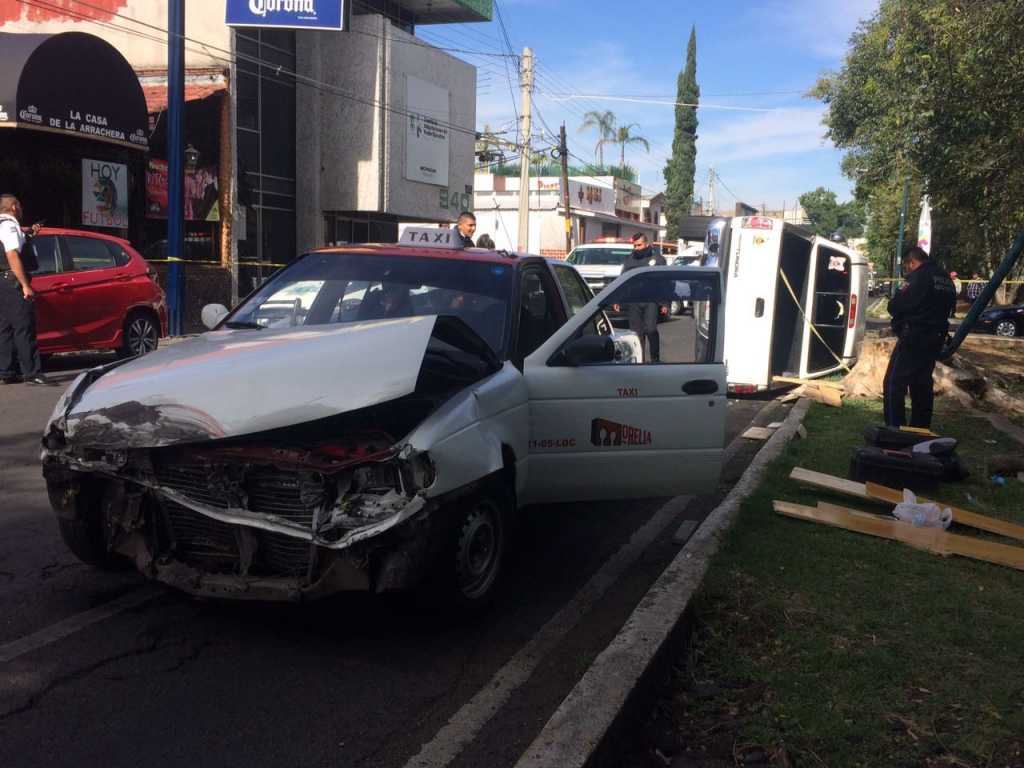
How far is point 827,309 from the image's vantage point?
12750mm

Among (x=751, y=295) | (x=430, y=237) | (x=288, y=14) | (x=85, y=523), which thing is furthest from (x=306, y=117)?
(x=85, y=523)

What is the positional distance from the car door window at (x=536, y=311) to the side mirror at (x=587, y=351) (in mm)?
276

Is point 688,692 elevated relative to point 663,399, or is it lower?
lower

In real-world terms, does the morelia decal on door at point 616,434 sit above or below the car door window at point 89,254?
below

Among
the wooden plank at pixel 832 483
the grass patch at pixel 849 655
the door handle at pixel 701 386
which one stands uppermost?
the door handle at pixel 701 386

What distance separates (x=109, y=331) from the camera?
11461mm

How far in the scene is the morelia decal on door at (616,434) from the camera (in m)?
4.92

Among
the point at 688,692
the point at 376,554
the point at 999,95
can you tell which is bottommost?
the point at 688,692

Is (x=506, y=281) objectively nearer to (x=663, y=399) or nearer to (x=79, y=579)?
(x=663, y=399)

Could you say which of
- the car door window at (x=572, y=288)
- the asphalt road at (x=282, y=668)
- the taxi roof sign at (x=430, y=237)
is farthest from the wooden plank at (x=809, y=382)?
the asphalt road at (x=282, y=668)

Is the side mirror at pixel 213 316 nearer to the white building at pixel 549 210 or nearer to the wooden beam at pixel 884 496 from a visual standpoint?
the wooden beam at pixel 884 496

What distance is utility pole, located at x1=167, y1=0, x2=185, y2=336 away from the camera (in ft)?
51.4

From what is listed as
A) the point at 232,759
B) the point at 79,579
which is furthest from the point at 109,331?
the point at 232,759

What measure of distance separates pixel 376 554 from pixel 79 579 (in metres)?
1.80
